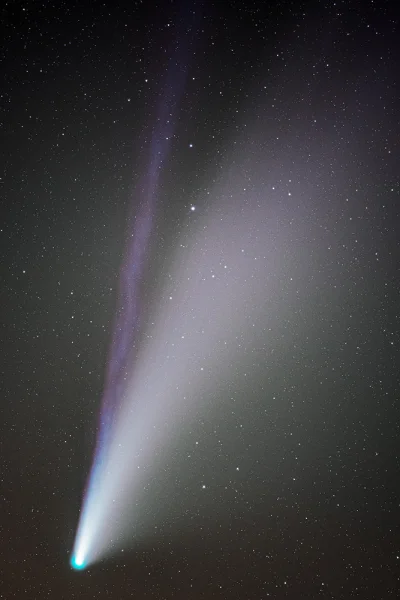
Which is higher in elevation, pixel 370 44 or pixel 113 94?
pixel 370 44

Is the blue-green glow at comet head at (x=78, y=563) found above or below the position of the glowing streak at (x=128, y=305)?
below

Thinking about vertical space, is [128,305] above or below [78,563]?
above

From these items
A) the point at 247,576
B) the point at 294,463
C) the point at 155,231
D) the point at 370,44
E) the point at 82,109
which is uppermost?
the point at 370,44

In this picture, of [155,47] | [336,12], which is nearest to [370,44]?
[336,12]

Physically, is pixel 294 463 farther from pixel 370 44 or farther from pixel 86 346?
pixel 370 44

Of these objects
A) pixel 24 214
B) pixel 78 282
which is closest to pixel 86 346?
pixel 78 282

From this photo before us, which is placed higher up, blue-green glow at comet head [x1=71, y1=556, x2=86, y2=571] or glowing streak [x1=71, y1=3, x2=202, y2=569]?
glowing streak [x1=71, y1=3, x2=202, y2=569]
